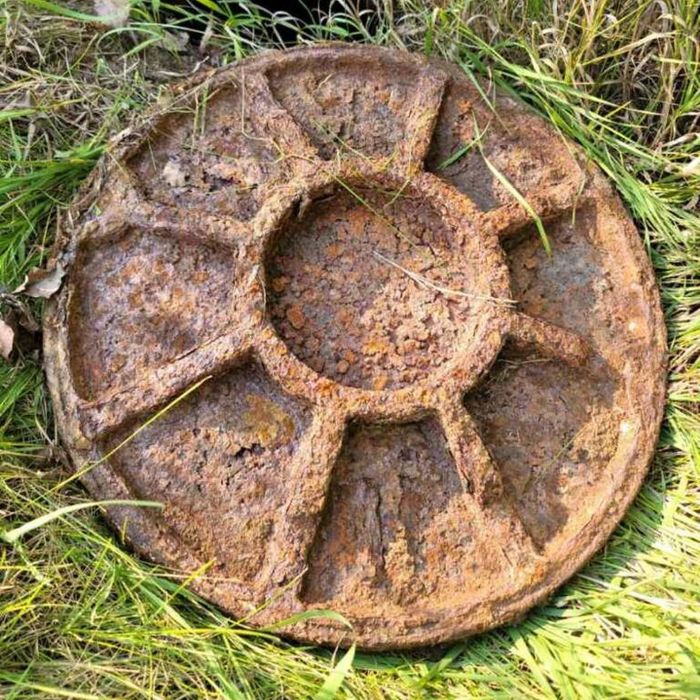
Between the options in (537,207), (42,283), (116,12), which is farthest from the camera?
(116,12)

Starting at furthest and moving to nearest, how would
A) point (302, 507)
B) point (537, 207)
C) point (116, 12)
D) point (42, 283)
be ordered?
point (116, 12) < point (537, 207) < point (42, 283) < point (302, 507)

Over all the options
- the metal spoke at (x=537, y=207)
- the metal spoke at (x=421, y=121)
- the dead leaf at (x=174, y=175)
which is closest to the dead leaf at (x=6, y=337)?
the dead leaf at (x=174, y=175)

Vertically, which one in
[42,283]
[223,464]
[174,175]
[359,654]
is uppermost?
[174,175]

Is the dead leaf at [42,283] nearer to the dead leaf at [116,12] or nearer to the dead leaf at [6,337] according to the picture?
the dead leaf at [6,337]

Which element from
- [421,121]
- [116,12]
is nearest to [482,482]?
[421,121]

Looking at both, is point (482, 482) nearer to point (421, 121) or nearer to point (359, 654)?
point (359, 654)

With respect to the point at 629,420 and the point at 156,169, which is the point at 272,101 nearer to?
the point at 156,169

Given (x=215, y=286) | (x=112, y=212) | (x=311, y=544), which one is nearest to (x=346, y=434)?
(x=311, y=544)

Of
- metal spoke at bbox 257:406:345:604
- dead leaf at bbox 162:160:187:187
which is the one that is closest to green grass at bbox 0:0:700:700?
metal spoke at bbox 257:406:345:604
